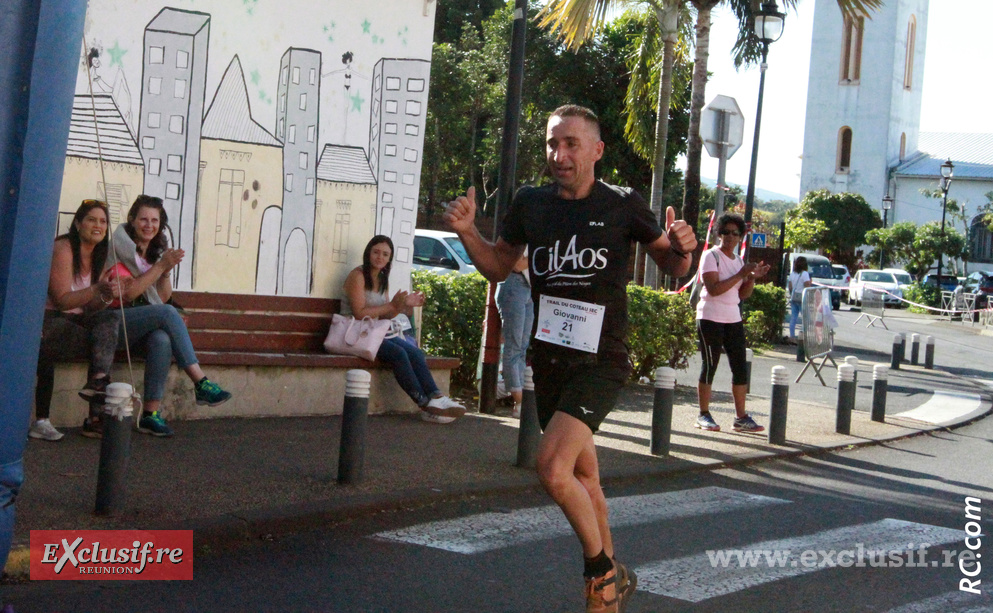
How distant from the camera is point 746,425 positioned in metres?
10.3

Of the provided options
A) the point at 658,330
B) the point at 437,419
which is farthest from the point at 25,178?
the point at 658,330

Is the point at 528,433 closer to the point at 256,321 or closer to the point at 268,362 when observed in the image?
the point at 268,362

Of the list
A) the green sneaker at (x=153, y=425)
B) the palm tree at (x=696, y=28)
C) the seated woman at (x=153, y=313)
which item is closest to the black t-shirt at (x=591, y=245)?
the seated woman at (x=153, y=313)

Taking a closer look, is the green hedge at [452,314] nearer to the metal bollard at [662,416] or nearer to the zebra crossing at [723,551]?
the metal bollard at [662,416]

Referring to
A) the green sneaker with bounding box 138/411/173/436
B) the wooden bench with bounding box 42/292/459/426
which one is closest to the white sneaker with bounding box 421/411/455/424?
the wooden bench with bounding box 42/292/459/426

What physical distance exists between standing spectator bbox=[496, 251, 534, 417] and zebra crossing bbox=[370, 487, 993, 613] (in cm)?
285

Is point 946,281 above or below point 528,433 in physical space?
above

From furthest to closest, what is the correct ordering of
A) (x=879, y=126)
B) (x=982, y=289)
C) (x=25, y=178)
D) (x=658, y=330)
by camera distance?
(x=879, y=126) < (x=982, y=289) < (x=658, y=330) < (x=25, y=178)

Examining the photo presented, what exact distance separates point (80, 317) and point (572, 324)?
4.46 meters

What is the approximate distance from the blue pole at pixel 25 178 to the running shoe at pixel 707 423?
23.9 ft

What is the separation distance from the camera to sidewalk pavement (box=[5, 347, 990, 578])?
5.69 m

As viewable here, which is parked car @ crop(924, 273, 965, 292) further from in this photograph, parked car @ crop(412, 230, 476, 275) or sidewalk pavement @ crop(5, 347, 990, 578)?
sidewalk pavement @ crop(5, 347, 990, 578)

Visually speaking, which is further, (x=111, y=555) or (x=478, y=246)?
(x=111, y=555)

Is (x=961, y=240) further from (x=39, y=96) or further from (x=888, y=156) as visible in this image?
(x=39, y=96)
